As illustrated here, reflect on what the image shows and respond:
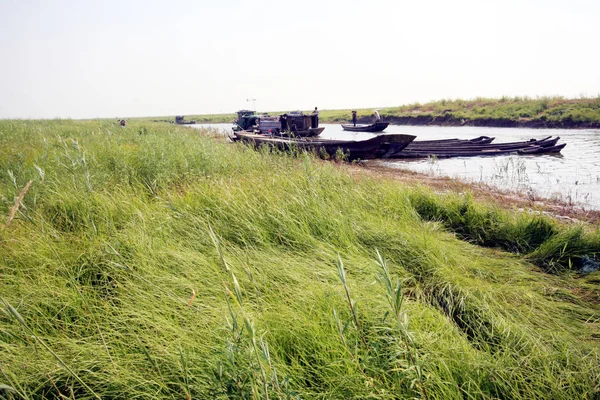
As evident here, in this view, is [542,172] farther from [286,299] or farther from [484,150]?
[286,299]

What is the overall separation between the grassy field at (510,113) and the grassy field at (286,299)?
2862 cm

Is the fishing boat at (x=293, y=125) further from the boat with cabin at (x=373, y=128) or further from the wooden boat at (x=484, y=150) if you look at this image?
the boat with cabin at (x=373, y=128)

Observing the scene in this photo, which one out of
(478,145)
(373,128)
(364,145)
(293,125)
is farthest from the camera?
(373,128)

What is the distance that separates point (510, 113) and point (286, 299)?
122ft

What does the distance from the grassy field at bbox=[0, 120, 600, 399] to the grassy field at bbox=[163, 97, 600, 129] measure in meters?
28.6

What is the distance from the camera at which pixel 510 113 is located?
3225 cm

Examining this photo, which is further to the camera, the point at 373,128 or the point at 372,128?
the point at 372,128

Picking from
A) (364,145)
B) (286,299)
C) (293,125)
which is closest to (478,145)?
(364,145)

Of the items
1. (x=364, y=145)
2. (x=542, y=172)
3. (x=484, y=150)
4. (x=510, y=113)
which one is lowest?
(x=542, y=172)

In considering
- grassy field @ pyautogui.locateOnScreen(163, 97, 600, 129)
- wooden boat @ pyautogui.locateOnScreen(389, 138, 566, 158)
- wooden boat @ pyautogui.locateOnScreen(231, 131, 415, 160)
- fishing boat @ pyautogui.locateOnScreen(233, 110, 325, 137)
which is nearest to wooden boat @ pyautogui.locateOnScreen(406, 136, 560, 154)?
wooden boat @ pyautogui.locateOnScreen(389, 138, 566, 158)

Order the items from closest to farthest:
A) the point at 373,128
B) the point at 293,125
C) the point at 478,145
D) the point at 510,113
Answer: the point at 478,145
the point at 293,125
the point at 373,128
the point at 510,113

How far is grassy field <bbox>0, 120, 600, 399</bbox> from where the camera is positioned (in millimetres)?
1666

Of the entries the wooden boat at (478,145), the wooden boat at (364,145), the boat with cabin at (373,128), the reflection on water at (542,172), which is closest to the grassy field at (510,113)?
the boat with cabin at (373,128)

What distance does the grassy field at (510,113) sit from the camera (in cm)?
2647
